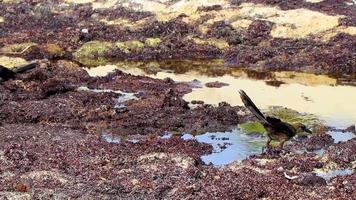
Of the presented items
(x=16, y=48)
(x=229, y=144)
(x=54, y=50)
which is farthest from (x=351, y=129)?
(x=16, y=48)

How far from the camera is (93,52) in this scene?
39.7 m

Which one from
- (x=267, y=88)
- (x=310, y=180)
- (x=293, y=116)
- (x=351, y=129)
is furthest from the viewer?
(x=267, y=88)

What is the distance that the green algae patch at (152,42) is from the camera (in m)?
40.8

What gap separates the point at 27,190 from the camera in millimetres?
15461

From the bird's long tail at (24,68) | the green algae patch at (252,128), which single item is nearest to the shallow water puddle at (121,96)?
the bird's long tail at (24,68)

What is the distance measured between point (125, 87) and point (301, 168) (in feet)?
44.3

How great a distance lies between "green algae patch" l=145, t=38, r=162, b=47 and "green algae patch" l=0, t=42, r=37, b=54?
24.2 feet

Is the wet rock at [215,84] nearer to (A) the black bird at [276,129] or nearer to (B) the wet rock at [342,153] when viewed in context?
(A) the black bird at [276,129]

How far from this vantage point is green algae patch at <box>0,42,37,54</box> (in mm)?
39500

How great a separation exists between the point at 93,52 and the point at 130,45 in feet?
8.24

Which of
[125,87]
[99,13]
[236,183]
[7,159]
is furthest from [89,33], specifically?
[236,183]

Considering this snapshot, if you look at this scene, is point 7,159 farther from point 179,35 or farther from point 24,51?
point 179,35

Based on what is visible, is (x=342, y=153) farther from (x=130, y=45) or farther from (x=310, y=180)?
(x=130, y=45)

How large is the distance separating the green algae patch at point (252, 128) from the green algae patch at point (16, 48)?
20.3 metres
